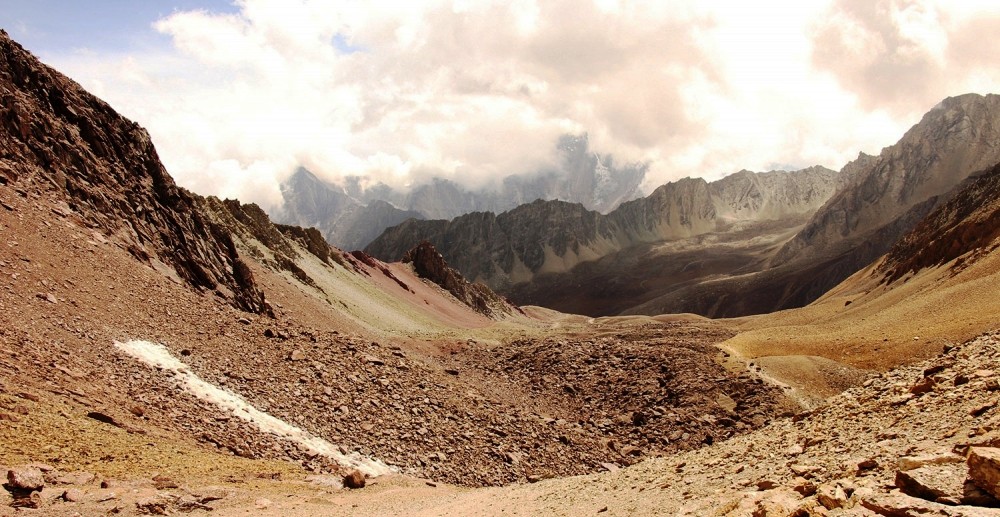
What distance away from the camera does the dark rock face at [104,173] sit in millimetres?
31156

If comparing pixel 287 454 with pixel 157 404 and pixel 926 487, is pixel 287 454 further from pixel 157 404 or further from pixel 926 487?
pixel 926 487

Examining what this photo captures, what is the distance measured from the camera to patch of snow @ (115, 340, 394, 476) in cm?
2256

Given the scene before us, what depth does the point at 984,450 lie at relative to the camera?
7.26 m

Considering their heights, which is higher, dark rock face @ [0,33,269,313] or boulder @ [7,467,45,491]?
dark rock face @ [0,33,269,313]

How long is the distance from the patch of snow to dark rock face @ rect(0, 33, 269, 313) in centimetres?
1102

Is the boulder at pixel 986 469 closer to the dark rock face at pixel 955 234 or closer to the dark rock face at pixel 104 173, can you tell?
the dark rock face at pixel 104 173

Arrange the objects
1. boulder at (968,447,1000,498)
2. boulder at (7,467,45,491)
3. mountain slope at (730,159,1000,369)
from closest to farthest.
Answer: boulder at (968,447,1000,498), boulder at (7,467,45,491), mountain slope at (730,159,1000,369)

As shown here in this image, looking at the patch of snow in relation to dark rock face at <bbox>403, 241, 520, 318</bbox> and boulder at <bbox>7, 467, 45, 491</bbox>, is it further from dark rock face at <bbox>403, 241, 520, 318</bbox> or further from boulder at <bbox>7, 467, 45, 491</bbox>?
dark rock face at <bbox>403, 241, 520, 318</bbox>

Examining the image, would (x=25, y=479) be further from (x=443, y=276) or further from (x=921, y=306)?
(x=443, y=276)

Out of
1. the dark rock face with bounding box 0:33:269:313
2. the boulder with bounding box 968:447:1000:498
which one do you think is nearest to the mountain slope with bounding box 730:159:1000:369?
the boulder with bounding box 968:447:1000:498

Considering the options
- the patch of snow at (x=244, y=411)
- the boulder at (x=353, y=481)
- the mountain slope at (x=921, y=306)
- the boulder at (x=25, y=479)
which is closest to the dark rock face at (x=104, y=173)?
the patch of snow at (x=244, y=411)

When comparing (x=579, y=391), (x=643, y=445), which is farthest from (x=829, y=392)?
(x=579, y=391)

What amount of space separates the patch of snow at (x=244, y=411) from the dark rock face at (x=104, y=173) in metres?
11.0

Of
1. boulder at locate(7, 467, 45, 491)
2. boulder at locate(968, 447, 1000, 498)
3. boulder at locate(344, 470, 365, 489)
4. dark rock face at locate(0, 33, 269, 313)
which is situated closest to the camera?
boulder at locate(968, 447, 1000, 498)
